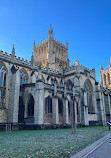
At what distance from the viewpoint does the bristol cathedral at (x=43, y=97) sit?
22656 mm

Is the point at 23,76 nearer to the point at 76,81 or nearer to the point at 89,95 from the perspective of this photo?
the point at 76,81

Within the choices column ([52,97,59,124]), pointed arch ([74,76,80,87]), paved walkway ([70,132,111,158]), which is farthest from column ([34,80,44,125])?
paved walkway ([70,132,111,158])

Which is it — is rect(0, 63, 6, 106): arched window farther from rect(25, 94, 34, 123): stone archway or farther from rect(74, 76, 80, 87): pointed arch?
rect(74, 76, 80, 87): pointed arch

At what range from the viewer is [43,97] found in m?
23.4

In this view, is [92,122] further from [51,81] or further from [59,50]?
[59,50]

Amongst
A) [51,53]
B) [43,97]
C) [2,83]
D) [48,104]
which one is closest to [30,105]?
[43,97]

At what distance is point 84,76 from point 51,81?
8229mm

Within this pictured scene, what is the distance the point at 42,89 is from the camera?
22.9 metres

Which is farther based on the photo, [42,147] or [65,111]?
[65,111]

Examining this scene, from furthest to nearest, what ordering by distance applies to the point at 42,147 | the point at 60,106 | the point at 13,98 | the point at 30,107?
1. the point at 60,106
2. the point at 30,107
3. the point at 13,98
4. the point at 42,147

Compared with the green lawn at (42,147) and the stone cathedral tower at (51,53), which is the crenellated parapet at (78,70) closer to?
the stone cathedral tower at (51,53)

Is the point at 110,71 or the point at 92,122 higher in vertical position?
the point at 110,71

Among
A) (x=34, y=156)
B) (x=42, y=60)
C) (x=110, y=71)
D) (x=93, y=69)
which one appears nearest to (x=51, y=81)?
(x=93, y=69)

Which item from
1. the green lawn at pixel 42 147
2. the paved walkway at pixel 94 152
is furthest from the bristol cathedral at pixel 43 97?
the paved walkway at pixel 94 152
